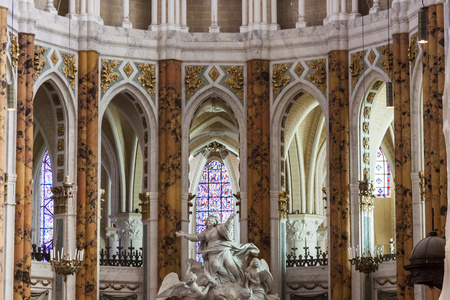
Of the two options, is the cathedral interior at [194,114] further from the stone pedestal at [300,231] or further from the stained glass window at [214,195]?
the stained glass window at [214,195]

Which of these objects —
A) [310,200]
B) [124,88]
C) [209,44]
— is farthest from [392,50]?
[310,200]

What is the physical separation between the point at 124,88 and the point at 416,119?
8.05 meters

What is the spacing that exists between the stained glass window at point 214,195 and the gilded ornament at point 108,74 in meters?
11.9

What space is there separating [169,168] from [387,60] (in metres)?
6.52

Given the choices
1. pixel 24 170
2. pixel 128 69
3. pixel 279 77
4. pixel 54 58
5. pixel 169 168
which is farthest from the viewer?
pixel 279 77

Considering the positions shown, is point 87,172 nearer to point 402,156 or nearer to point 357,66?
point 357,66

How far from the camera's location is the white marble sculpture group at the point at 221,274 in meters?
30.3

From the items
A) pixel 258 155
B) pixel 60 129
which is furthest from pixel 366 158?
pixel 60 129

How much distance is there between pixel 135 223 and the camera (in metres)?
39.4

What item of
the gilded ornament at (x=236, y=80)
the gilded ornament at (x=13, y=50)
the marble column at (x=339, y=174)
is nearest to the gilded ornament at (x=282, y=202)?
the marble column at (x=339, y=174)

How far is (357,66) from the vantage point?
3269 centimetres

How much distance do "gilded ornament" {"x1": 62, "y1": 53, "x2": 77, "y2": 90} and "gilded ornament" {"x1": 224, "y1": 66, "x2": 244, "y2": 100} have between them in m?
4.23

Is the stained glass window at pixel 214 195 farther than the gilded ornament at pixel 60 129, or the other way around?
the stained glass window at pixel 214 195

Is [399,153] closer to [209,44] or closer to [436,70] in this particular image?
[436,70]
